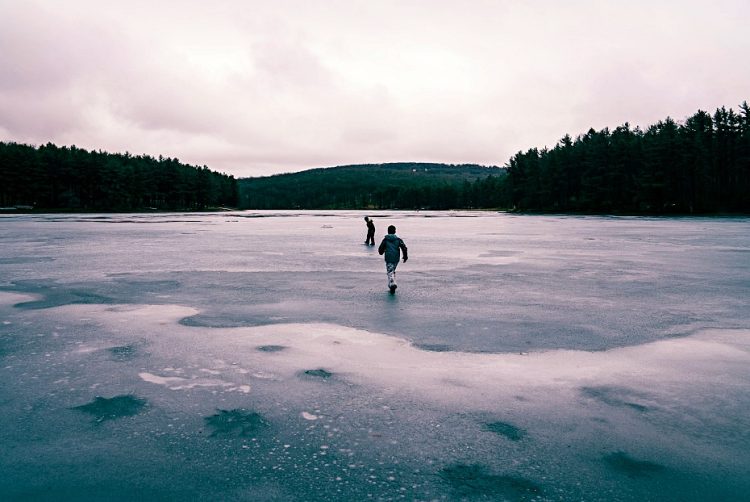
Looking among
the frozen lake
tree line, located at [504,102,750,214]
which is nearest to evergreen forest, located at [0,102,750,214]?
tree line, located at [504,102,750,214]

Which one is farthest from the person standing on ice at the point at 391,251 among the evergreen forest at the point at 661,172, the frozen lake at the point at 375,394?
the evergreen forest at the point at 661,172

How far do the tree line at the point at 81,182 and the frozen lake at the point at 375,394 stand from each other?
118 meters

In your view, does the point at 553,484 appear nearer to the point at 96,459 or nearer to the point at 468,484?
the point at 468,484

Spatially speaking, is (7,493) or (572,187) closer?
(7,493)

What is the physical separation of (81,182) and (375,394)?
134 metres

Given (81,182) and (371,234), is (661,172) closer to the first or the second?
(371,234)

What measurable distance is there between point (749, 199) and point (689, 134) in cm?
1489

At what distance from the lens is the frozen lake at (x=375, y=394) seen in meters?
4.27

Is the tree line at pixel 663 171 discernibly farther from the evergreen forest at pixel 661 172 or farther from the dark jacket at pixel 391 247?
the dark jacket at pixel 391 247

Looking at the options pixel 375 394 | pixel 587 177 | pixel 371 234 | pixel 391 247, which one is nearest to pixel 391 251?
pixel 391 247

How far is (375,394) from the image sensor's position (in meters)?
6.14

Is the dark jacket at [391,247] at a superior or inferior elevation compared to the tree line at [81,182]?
inferior

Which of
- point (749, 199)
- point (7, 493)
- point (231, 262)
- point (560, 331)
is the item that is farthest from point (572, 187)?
point (7, 493)

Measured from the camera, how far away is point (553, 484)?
13.6 ft
